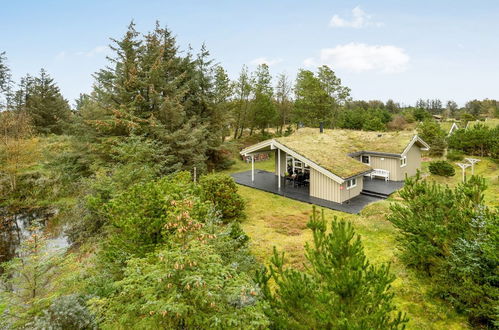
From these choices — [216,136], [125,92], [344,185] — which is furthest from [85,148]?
[344,185]

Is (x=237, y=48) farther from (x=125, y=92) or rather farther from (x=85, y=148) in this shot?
(x=85, y=148)

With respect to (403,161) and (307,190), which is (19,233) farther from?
(403,161)

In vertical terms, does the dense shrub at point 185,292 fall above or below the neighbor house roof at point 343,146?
below

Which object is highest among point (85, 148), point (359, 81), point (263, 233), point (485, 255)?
point (359, 81)

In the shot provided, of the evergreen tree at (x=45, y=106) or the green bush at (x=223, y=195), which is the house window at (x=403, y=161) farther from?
the evergreen tree at (x=45, y=106)

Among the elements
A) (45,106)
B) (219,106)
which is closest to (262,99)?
(219,106)

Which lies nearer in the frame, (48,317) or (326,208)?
(48,317)

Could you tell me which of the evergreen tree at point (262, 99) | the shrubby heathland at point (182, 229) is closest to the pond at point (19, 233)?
the shrubby heathland at point (182, 229)
